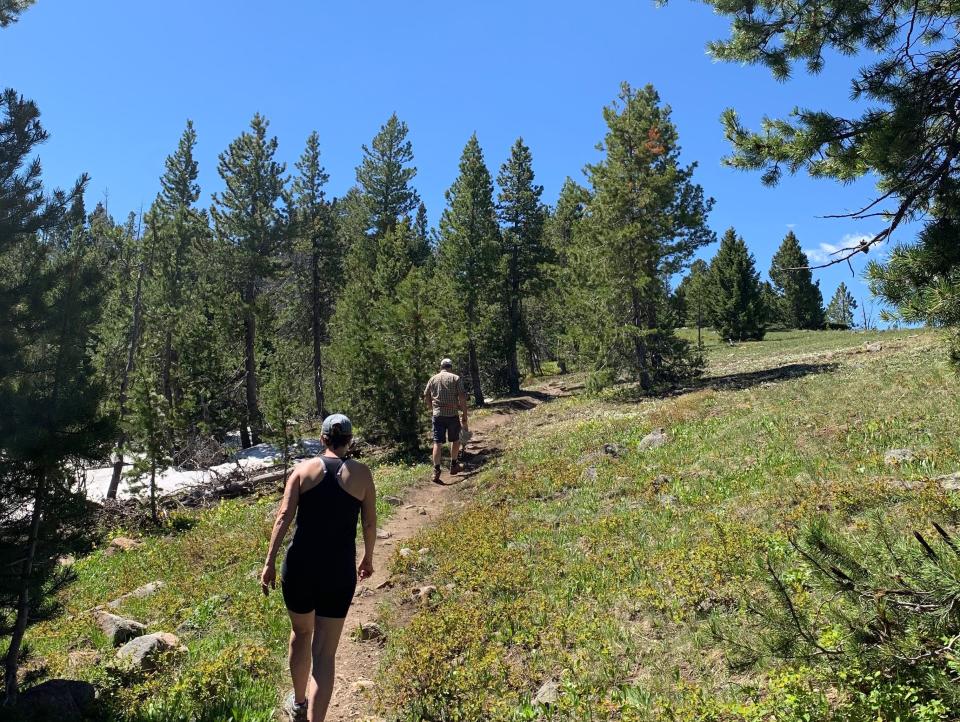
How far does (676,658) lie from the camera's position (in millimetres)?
4734

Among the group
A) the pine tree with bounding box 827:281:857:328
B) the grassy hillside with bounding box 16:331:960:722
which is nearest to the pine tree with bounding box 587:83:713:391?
the grassy hillside with bounding box 16:331:960:722

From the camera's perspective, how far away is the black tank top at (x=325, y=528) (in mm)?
4465

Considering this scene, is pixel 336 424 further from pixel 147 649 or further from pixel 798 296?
pixel 798 296

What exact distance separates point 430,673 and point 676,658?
7.14ft

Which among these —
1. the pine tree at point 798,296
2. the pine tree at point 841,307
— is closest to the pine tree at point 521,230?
the pine tree at point 798,296

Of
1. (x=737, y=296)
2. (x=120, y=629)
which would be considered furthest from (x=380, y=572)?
(x=737, y=296)

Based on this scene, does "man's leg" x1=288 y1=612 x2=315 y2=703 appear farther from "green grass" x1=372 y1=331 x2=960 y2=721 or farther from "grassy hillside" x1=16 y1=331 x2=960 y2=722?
"green grass" x1=372 y1=331 x2=960 y2=721

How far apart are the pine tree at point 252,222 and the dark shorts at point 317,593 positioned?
88.3 ft

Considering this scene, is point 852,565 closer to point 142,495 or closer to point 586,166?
point 142,495

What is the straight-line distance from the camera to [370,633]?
21.0ft

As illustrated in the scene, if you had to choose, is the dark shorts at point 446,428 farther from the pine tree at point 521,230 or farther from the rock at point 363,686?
the pine tree at point 521,230

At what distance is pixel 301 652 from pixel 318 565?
0.83m

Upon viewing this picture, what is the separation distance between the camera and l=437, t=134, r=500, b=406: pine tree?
2862 centimetres

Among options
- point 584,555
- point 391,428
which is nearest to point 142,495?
point 391,428
